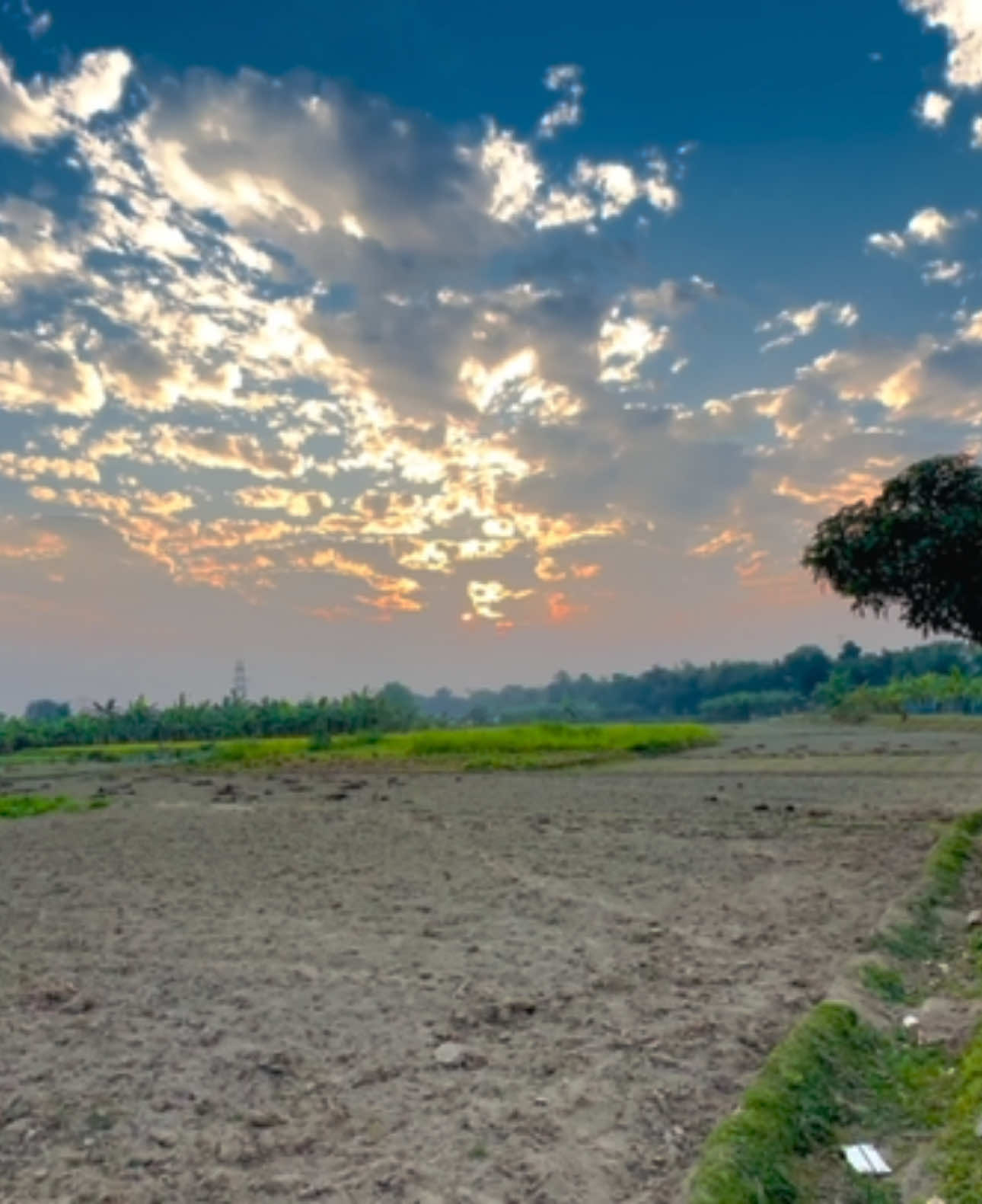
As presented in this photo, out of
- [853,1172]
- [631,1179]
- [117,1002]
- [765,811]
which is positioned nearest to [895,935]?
[853,1172]

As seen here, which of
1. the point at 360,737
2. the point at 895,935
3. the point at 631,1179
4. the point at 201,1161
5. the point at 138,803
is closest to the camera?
the point at 631,1179

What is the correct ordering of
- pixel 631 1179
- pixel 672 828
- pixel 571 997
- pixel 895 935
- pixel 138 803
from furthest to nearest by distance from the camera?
1. pixel 138 803
2. pixel 672 828
3. pixel 895 935
4. pixel 571 997
5. pixel 631 1179

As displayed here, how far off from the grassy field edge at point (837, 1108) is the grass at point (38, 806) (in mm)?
23335

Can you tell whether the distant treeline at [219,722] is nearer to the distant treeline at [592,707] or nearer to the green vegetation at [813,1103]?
the distant treeline at [592,707]

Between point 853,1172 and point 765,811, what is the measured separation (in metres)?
16.3

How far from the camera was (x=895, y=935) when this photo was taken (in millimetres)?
8695

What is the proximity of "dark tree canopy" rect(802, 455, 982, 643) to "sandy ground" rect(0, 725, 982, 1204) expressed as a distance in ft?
12.6

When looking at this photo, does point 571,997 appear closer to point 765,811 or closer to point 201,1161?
point 201,1161

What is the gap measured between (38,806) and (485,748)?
2631 cm

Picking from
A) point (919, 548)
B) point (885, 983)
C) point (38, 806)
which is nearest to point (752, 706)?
point (38, 806)

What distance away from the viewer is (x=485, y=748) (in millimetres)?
50188

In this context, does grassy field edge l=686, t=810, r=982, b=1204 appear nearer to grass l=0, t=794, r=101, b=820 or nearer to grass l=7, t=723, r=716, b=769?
grass l=0, t=794, r=101, b=820

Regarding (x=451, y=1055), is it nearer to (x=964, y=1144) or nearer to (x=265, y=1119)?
(x=265, y=1119)

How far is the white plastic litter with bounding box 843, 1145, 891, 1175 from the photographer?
4.70 m
